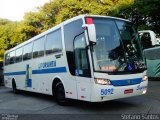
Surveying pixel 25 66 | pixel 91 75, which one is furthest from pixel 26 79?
pixel 91 75

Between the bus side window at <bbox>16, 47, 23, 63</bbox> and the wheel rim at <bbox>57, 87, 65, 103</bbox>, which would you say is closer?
the wheel rim at <bbox>57, 87, 65, 103</bbox>

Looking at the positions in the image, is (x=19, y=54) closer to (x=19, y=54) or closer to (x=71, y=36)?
(x=19, y=54)

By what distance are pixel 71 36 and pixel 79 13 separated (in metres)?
30.0

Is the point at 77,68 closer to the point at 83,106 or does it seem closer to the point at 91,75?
the point at 91,75

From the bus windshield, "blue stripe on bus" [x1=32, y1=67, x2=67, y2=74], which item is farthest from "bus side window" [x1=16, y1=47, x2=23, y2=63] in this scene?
the bus windshield

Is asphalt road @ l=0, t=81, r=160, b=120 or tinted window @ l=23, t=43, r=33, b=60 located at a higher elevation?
tinted window @ l=23, t=43, r=33, b=60

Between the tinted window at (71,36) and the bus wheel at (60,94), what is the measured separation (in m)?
1.28

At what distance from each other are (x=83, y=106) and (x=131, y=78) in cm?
254

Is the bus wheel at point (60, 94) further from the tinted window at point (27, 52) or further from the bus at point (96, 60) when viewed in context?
the tinted window at point (27, 52)

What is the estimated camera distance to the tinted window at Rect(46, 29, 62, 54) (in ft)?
38.7

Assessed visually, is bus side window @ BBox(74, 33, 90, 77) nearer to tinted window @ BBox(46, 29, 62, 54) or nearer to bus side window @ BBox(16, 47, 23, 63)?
tinted window @ BBox(46, 29, 62, 54)

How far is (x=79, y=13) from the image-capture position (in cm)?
4019

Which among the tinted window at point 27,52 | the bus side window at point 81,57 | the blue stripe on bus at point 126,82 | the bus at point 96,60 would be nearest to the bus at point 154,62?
the tinted window at point 27,52

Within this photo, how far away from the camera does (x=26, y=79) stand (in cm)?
1636
